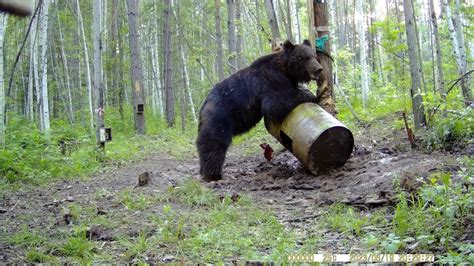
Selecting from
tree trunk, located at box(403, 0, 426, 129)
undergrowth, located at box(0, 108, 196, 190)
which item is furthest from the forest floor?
undergrowth, located at box(0, 108, 196, 190)

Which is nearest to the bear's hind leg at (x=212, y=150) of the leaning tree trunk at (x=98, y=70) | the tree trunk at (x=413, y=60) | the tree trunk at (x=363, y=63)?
the tree trunk at (x=413, y=60)

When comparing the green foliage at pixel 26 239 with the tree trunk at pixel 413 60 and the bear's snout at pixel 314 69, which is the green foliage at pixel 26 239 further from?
the tree trunk at pixel 413 60

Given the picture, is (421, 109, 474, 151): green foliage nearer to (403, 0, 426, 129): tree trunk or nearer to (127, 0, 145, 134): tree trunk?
(403, 0, 426, 129): tree trunk

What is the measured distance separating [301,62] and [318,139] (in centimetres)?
139

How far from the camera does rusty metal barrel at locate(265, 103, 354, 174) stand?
664 cm

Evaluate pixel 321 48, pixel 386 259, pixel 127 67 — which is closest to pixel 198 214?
pixel 386 259

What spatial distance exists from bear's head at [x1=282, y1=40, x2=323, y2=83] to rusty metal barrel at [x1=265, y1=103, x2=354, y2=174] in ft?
1.76

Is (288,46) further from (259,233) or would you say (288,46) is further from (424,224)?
(424,224)

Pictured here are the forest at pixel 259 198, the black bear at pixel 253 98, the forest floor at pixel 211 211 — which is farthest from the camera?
the black bear at pixel 253 98

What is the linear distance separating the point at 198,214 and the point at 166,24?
1769 centimetres

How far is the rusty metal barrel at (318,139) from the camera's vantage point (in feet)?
21.8

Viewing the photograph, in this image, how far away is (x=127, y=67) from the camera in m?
29.3

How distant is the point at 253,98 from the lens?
7.54m

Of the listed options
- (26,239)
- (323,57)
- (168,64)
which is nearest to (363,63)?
(168,64)
